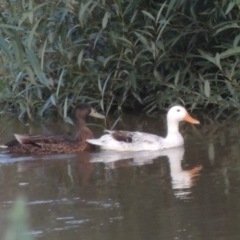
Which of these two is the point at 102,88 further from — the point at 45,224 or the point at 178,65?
the point at 45,224

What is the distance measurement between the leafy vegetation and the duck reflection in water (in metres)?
1.81

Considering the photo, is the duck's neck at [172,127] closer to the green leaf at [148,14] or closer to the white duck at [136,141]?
the white duck at [136,141]

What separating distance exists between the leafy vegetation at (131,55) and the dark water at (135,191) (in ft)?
3.66

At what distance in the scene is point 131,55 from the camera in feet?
36.5

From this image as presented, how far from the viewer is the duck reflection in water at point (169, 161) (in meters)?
7.14

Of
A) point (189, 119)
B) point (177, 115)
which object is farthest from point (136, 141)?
point (189, 119)

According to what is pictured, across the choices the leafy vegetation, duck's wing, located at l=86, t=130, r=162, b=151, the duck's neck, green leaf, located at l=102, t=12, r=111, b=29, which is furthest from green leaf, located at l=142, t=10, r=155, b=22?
duck's wing, located at l=86, t=130, r=162, b=151

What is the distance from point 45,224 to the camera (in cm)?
591

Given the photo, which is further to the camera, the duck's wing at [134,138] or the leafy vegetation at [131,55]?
the leafy vegetation at [131,55]

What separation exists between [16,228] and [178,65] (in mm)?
9146

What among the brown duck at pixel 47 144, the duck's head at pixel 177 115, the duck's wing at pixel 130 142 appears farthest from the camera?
the duck's head at pixel 177 115

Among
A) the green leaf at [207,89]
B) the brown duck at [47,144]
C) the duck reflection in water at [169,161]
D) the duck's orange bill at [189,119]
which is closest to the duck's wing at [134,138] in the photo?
the duck reflection in water at [169,161]

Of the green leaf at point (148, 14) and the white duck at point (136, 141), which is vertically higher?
the green leaf at point (148, 14)

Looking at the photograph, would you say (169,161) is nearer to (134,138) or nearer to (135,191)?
(134,138)
